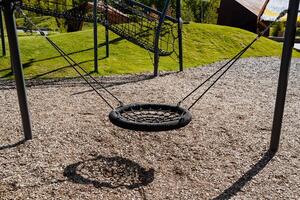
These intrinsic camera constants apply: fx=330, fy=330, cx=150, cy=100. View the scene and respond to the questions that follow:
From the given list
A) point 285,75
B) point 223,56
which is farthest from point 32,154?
point 223,56

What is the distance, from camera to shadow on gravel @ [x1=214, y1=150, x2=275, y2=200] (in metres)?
3.71

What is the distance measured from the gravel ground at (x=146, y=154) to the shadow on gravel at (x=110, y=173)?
1 cm

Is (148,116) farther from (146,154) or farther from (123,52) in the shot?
(123,52)

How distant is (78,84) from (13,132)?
3597 millimetres

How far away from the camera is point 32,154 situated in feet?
15.1

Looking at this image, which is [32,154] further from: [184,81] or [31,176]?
[184,81]

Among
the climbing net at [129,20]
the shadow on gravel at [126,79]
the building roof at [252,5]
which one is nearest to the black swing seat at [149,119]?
the climbing net at [129,20]

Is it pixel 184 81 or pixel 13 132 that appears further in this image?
pixel 184 81

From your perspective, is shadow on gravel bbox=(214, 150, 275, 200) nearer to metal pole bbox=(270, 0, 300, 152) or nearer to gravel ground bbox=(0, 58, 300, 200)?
gravel ground bbox=(0, 58, 300, 200)

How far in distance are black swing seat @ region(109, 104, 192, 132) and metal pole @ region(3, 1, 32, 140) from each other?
1457mm

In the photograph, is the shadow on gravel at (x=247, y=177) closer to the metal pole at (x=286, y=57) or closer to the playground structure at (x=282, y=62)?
the playground structure at (x=282, y=62)

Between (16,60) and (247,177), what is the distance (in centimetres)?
351

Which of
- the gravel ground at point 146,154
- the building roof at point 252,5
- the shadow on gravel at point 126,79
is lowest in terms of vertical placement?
the shadow on gravel at point 126,79

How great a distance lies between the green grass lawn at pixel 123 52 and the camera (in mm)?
10264
